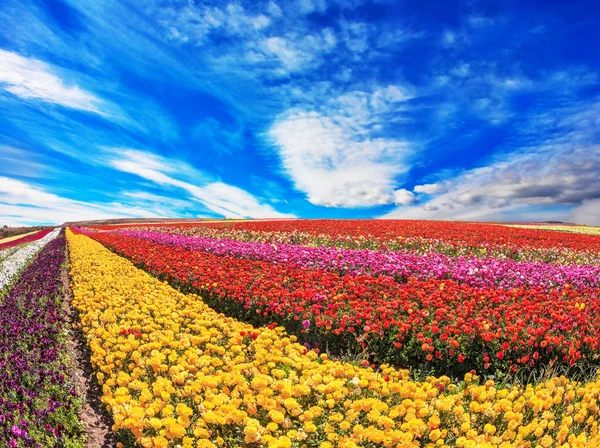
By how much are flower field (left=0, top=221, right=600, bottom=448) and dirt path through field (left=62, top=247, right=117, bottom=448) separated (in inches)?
A: 5.8

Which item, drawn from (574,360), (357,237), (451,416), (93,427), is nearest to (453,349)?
(574,360)

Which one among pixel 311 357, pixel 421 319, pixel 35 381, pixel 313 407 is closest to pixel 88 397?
pixel 35 381

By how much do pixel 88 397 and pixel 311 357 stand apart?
3.32 meters

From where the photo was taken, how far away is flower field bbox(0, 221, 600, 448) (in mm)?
3506

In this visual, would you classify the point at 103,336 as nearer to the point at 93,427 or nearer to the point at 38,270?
the point at 93,427

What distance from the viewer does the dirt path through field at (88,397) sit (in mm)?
4656

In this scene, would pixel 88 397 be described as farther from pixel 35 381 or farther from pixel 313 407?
pixel 313 407

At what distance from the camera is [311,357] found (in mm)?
4758

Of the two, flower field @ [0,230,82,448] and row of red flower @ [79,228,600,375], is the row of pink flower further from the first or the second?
flower field @ [0,230,82,448]

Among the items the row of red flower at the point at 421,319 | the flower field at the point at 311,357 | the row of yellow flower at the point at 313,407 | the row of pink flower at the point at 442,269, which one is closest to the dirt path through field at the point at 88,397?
the flower field at the point at 311,357

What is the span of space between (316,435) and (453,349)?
10.4 ft

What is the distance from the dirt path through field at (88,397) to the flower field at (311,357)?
148 mm

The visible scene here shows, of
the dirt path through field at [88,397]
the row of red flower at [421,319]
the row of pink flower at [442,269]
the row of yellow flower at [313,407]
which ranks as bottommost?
the dirt path through field at [88,397]

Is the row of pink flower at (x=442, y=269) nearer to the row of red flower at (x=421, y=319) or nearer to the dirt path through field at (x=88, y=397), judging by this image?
the row of red flower at (x=421, y=319)
